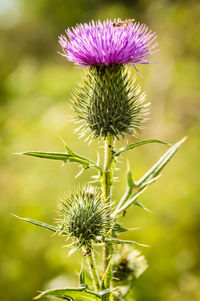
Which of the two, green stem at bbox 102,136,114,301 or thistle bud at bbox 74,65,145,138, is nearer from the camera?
green stem at bbox 102,136,114,301

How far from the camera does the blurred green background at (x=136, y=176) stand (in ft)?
13.2

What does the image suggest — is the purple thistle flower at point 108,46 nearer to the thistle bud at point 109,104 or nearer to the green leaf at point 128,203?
the thistle bud at point 109,104

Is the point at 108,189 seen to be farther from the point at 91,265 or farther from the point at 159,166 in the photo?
the point at 91,265

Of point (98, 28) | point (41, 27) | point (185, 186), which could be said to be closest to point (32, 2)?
point (41, 27)

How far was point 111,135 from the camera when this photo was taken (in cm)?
222

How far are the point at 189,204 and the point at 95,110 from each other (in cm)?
316

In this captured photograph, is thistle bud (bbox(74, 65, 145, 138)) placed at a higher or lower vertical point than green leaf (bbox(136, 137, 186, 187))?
higher

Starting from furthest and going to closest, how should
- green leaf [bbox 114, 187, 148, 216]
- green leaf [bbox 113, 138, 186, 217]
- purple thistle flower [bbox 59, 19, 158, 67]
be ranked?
purple thistle flower [bbox 59, 19, 158, 67]
green leaf [bbox 113, 138, 186, 217]
green leaf [bbox 114, 187, 148, 216]

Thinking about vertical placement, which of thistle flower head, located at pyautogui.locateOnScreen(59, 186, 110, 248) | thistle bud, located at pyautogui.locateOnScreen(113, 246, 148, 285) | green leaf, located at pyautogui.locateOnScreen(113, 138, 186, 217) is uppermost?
green leaf, located at pyautogui.locateOnScreen(113, 138, 186, 217)

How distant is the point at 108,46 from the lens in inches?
84.1

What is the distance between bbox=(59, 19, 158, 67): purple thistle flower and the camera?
7.07 feet

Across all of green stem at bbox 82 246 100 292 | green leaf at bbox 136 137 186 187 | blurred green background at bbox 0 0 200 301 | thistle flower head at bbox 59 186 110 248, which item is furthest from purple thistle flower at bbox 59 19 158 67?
green stem at bbox 82 246 100 292

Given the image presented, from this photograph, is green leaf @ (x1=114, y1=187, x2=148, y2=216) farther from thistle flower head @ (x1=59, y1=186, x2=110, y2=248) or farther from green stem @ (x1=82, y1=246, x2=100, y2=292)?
green stem @ (x1=82, y1=246, x2=100, y2=292)

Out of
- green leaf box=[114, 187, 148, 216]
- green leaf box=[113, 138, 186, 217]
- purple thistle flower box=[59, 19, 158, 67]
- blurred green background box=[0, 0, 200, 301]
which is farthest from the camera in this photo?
blurred green background box=[0, 0, 200, 301]
